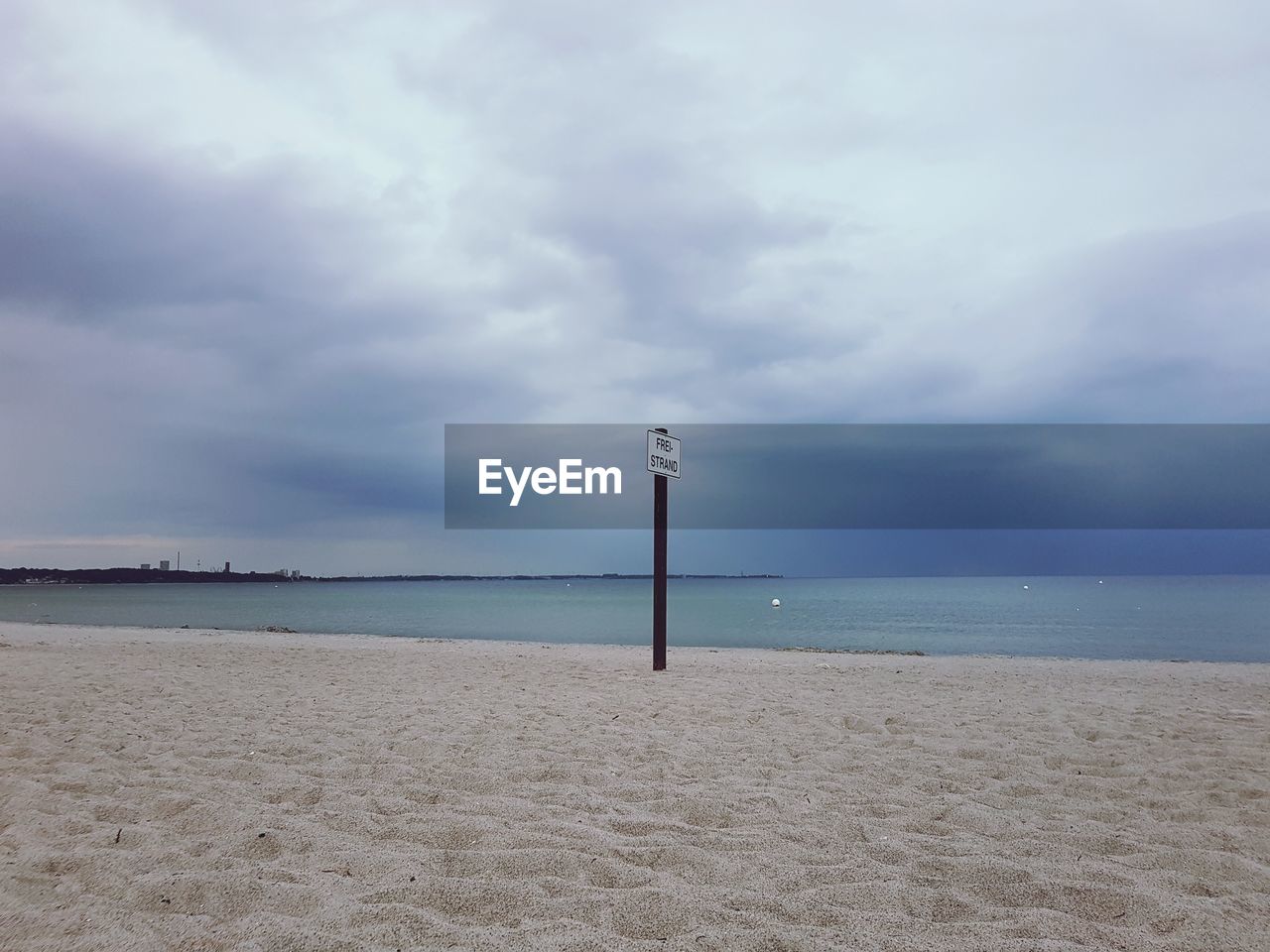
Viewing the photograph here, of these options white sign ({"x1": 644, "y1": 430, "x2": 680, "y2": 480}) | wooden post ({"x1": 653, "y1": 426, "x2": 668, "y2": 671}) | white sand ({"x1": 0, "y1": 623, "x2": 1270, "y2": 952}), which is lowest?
white sand ({"x1": 0, "y1": 623, "x2": 1270, "y2": 952})

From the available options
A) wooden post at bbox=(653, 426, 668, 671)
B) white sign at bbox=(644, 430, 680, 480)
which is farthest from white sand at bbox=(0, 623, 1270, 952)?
white sign at bbox=(644, 430, 680, 480)

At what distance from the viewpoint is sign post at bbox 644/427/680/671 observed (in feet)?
35.5

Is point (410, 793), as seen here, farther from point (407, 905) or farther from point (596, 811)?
point (407, 905)

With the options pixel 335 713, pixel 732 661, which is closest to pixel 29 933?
pixel 335 713

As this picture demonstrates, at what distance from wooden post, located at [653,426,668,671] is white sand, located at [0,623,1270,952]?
2.56 meters

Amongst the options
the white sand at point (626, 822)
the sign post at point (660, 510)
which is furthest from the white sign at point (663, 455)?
the white sand at point (626, 822)

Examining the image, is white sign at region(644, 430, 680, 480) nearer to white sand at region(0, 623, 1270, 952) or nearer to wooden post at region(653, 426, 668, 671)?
wooden post at region(653, 426, 668, 671)

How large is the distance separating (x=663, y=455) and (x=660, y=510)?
0.75 metres

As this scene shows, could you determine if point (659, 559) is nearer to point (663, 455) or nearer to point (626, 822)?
point (663, 455)

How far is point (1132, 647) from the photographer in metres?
20.3

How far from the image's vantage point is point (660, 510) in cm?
1096

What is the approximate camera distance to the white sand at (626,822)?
2932 millimetres

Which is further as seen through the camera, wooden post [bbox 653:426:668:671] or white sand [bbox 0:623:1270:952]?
wooden post [bbox 653:426:668:671]

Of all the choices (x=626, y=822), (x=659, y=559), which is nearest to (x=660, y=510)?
(x=659, y=559)
